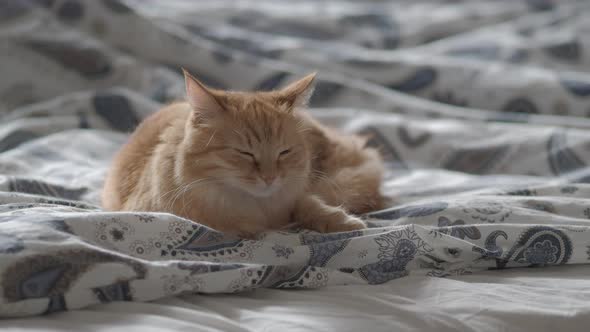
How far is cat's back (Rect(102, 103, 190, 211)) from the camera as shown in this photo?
148 cm

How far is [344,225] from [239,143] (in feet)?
0.91

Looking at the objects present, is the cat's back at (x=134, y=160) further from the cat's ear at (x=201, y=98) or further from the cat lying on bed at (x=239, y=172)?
the cat's ear at (x=201, y=98)

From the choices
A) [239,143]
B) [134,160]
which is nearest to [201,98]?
[239,143]

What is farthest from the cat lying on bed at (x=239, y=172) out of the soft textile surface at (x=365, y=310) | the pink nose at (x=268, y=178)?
the soft textile surface at (x=365, y=310)

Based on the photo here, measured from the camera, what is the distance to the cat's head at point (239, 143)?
126 centimetres

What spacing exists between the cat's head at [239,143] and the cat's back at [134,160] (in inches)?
8.0

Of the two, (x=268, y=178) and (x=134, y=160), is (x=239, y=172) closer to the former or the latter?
(x=268, y=178)

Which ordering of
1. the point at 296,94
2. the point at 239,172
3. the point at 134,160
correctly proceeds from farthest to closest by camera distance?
the point at 134,160 → the point at 296,94 → the point at 239,172

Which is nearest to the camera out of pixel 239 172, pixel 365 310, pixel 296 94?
pixel 365 310

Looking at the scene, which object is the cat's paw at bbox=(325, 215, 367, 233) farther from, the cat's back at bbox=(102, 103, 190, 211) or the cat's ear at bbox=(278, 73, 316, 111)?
the cat's back at bbox=(102, 103, 190, 211)

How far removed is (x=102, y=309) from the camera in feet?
3.28

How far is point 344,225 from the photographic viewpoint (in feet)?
4.32

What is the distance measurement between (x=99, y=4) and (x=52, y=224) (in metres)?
1.64

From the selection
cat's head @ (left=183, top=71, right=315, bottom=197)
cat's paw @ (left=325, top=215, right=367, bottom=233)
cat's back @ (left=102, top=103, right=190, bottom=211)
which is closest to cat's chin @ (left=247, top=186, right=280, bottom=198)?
cat's head @ (left=183, top=71, right=315, bottom=197)
